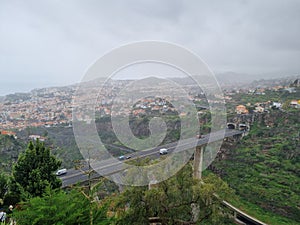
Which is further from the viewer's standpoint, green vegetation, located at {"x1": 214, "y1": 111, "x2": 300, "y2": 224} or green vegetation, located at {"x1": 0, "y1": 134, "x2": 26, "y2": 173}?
green vegetation, located at {"x1": 0, "y1": 134, "x2": 26, "y2": 173}

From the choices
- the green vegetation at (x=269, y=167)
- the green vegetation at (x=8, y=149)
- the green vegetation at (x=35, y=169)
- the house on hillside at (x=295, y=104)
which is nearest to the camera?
the green vegetation at (x=35, y=169)

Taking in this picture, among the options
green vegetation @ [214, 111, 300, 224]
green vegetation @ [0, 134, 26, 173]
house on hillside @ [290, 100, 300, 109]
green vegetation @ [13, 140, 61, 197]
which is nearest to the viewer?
green vegetation @ [13, 140, 61, 197]

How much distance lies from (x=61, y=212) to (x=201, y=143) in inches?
255

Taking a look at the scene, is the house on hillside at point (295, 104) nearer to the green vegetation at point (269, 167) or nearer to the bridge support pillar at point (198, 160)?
the green vegetation at point (269, 167)

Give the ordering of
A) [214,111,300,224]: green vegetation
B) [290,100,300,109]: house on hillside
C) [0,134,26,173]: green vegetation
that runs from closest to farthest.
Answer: [214,111,300,224]: green vegetation → [0,134,26,173]: green vegetation → [290,100,300,109]: house on hillside

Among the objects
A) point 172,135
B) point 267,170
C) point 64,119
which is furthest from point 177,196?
point 64,119

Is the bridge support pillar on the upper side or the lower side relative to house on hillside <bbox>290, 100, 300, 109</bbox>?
lower

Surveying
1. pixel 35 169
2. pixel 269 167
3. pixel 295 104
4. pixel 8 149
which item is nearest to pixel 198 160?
pixel 269 167

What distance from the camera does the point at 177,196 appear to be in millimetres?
4234

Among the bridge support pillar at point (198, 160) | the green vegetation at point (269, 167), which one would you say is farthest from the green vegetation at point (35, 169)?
the green vegetation at point (269, 167)

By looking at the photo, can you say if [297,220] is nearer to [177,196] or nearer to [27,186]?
[177,196]

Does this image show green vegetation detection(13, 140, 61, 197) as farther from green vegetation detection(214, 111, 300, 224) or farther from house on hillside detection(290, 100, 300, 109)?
house on hillside detection(290, 100, 300, 109)

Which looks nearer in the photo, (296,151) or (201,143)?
(201,143)

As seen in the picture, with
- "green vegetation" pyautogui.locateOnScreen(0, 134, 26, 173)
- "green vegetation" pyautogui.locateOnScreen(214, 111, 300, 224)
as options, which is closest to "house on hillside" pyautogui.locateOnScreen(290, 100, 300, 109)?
"green vegetation" pyautogui.locateOnScreen(214, 111, 300, 224)
